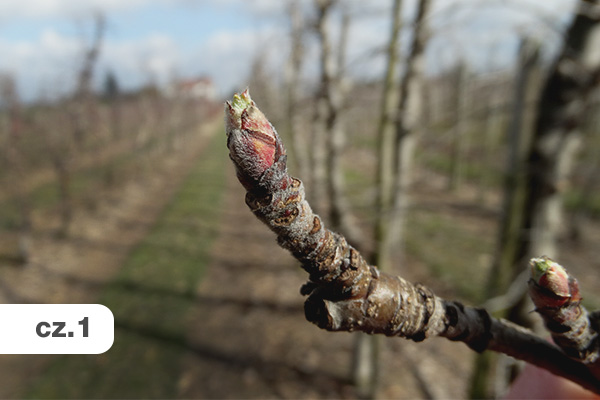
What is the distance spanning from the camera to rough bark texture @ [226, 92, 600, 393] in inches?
26.0

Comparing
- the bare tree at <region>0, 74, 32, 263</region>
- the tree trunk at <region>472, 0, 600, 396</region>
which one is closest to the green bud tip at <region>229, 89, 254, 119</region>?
the tree trunk at <region>472, 0, 600, 396</region>

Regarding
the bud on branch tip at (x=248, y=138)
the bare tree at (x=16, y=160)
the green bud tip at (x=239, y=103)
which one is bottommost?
the bare tree at (x=16, y=160)

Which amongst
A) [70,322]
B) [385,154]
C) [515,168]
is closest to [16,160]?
[70,322]

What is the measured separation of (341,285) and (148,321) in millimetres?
10473

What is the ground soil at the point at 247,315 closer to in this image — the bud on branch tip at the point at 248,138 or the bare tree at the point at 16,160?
the bare tree at the point at 16,160

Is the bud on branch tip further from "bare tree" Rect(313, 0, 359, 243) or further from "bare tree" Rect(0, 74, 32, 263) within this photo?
"bare tree" Rect(0, 74, 32, 263)

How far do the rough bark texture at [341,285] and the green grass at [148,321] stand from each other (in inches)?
325

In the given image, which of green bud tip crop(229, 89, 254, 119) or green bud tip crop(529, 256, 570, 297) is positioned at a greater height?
green bud tip crop(229, 89, 254, 119)

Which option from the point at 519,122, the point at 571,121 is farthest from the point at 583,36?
the point at 519,122

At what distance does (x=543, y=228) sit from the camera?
3.57 meters

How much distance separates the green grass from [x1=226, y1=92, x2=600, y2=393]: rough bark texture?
8245mm

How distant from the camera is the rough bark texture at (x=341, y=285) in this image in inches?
26.0

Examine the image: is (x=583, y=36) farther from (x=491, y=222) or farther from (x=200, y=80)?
(x=200, y=80)

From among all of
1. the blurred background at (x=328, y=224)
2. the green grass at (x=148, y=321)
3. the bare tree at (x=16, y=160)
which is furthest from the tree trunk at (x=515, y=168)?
the bare tree at (x=16, y=160)
